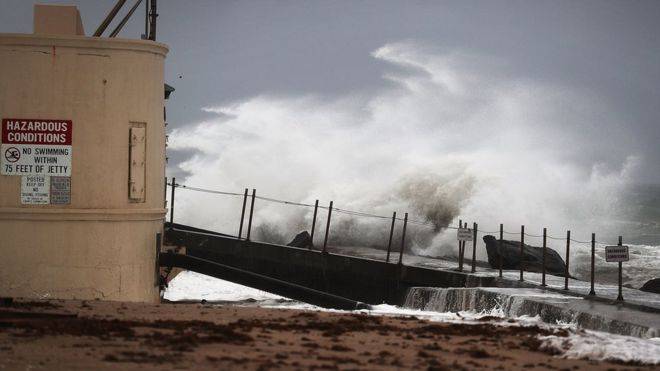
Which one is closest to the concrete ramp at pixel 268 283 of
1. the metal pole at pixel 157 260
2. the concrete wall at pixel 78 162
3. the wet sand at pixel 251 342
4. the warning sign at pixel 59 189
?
the metal pole at pixel 157 260

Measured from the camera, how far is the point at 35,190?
1409 cm

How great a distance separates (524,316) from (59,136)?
664 centimetres

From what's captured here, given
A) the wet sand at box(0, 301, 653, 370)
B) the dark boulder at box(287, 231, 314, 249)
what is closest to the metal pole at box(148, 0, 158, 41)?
the dark boulder at box(287, 231, 314, 249)

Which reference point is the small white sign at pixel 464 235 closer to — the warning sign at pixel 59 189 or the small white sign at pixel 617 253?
the small white sign at pixel 617 253

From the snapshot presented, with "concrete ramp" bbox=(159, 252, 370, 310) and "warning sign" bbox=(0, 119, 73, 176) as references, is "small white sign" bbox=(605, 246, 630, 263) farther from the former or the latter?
"warning sign" bbox=(0, 119, 73, 176)

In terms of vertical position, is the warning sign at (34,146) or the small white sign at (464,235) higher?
the warning sign at (34,146)

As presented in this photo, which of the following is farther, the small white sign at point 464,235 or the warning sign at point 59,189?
the small white sign at point 464,235

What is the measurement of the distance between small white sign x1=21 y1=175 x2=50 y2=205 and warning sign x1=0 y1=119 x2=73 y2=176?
75 mm

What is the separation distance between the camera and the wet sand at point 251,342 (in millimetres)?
8047

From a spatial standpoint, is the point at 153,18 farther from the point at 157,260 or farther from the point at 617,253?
the point at 617,253

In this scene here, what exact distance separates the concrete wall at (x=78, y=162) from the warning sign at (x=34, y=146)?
94mm

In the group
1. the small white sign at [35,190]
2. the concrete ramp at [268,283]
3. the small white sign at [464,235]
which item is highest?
the small white sign at [35,190]

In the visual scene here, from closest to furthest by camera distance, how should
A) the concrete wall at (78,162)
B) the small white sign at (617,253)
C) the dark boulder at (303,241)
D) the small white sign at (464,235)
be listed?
the concrete wall at (78,162)
the small white sign at (617,253)
the small white sign at (464,235)
the dark boulder at (303,241)

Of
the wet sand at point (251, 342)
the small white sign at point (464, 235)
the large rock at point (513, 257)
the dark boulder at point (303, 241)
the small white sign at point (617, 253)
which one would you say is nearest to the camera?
the wet sand at point (251, 342)
